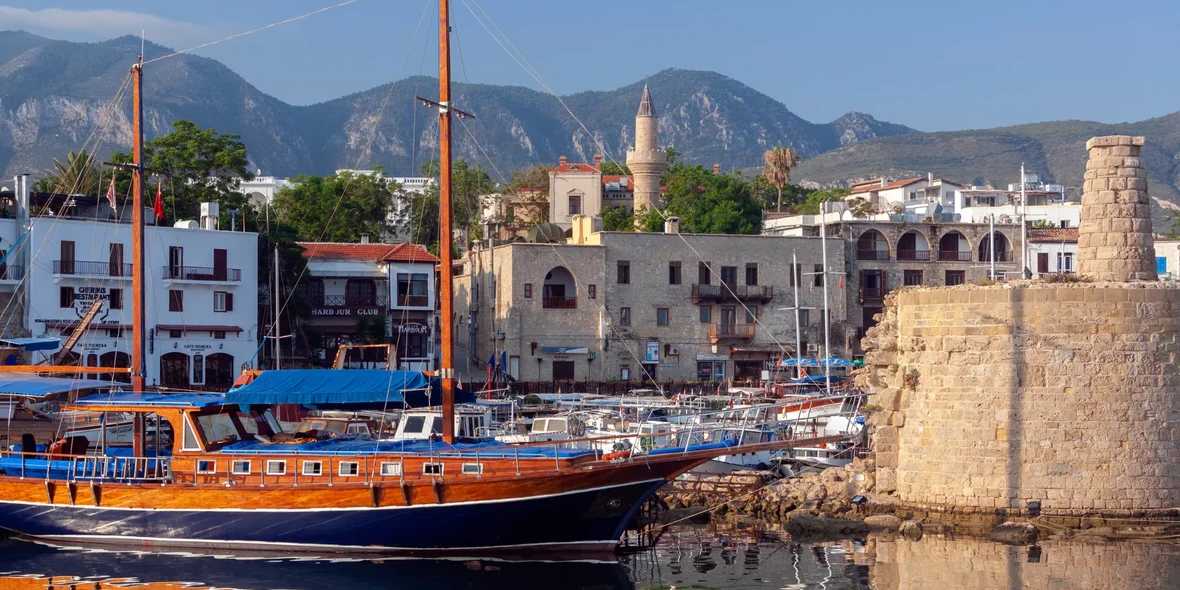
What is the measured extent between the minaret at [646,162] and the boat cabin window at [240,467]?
50551 mm

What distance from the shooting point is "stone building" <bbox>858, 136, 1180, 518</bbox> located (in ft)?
76.3

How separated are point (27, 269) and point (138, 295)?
765 inches

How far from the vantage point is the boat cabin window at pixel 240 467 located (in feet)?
75.8

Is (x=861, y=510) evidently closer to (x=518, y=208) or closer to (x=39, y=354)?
(x=39, y=354)

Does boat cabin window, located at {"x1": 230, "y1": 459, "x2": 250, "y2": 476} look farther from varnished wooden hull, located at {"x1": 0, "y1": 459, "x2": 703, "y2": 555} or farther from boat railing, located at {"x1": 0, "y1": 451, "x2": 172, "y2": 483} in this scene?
boat railing, located at {"x1": 0, "y1": 451, "x2": 172, "y2": 483}

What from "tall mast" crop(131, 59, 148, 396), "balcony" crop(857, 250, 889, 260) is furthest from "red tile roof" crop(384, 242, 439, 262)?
"tall mast" crop(131, 59, 148, 396)

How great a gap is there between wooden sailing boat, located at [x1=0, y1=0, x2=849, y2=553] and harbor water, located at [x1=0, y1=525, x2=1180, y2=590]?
47cm

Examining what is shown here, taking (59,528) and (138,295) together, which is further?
(138,295)

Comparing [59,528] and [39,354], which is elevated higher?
[39,354]

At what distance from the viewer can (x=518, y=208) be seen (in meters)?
79.8

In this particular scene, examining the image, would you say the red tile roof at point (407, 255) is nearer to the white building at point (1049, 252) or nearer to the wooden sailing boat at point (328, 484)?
the white building at point (1049, 252)

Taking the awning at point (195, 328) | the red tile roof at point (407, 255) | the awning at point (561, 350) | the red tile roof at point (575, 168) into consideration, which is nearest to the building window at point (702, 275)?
the awning at point (561, 350)

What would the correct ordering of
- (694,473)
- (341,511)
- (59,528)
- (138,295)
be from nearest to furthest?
(341,511), (59,528), (138,295), (694,473)

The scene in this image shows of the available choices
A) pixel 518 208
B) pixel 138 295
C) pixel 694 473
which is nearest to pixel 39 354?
pixel 138 295
